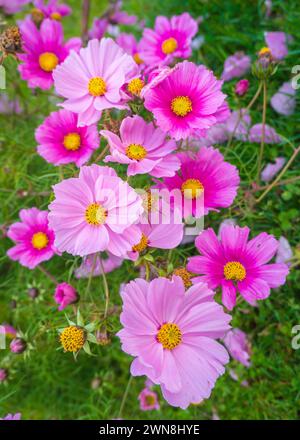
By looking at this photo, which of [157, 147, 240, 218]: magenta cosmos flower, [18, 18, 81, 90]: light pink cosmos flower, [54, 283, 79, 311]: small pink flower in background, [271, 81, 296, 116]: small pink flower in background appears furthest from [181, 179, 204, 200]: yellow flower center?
[271, 81, 296, 116]: small pink flower in background

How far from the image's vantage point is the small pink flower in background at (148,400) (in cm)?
107

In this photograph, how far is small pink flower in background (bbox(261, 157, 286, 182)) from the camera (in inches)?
41.6

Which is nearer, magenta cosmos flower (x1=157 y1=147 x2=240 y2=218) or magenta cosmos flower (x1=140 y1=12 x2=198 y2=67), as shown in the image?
magenta cosmos flower (x1=157 y1=147 x2=240 y2=218)

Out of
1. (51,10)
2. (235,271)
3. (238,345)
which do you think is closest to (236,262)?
(235,271)

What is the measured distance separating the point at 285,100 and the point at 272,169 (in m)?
0.20

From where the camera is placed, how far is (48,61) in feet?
2.95

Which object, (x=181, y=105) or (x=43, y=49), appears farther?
(x=43, y=49)

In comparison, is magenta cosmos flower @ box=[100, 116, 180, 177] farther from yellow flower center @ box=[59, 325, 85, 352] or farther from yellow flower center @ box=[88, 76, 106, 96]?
yellow flower center @ box=[59, 325, 85, 352]

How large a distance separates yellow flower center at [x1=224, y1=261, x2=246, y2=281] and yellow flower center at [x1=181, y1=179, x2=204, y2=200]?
13 cm

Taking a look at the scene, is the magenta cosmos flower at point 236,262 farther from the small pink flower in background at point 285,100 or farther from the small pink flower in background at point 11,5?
the small pink flower in background at point 11,5

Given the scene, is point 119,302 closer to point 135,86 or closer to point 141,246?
point 141,246

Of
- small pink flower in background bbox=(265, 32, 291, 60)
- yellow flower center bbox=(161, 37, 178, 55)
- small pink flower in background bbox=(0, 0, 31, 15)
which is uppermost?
small pink flower in background bbox=(0, 0, 31, 15)

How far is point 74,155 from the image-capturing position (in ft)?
2.57
